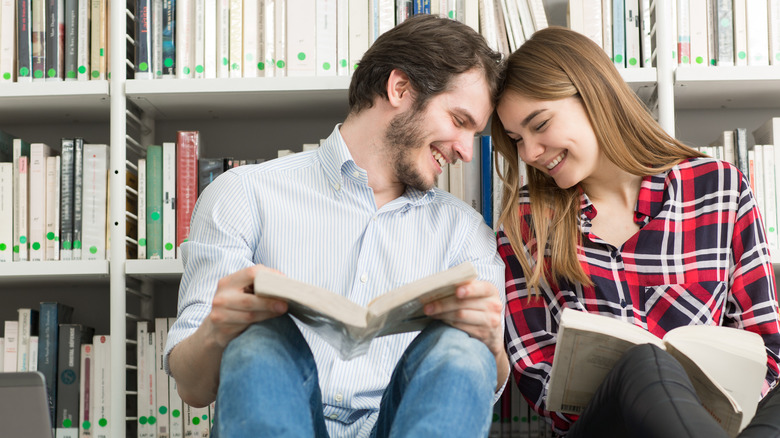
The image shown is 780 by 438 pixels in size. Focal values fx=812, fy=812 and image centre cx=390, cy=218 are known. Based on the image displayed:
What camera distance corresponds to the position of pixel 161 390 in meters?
1.75

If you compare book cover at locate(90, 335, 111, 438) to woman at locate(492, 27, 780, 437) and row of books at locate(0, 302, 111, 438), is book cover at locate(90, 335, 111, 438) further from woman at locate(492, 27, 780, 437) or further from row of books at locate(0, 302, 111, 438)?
woman at locate(492, 27, 780, 437)

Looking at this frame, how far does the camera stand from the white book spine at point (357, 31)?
1.77 metres

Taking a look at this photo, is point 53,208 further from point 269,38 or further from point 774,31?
point 774,31

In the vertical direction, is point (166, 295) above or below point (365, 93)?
below

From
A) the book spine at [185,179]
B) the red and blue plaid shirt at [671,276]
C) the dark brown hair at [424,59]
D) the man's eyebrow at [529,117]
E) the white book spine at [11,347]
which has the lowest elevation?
the white book spine at [11,347]

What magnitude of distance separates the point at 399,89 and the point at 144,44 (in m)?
0.61

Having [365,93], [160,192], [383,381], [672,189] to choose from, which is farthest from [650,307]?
[160,192]

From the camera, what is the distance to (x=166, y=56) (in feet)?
5.87

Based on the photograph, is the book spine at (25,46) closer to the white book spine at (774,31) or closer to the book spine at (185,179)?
the book spine at (185,179)

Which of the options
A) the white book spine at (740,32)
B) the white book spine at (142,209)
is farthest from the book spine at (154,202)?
the white book spine at (740,32)

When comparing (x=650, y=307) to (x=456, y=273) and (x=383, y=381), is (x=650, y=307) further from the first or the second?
(x=456, y=273)

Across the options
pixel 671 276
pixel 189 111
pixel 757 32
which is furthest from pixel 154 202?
pixel 757 32

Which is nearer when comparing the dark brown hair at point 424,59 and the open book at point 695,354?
the open book at point 695,354

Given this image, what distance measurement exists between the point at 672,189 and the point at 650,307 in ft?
0.77
